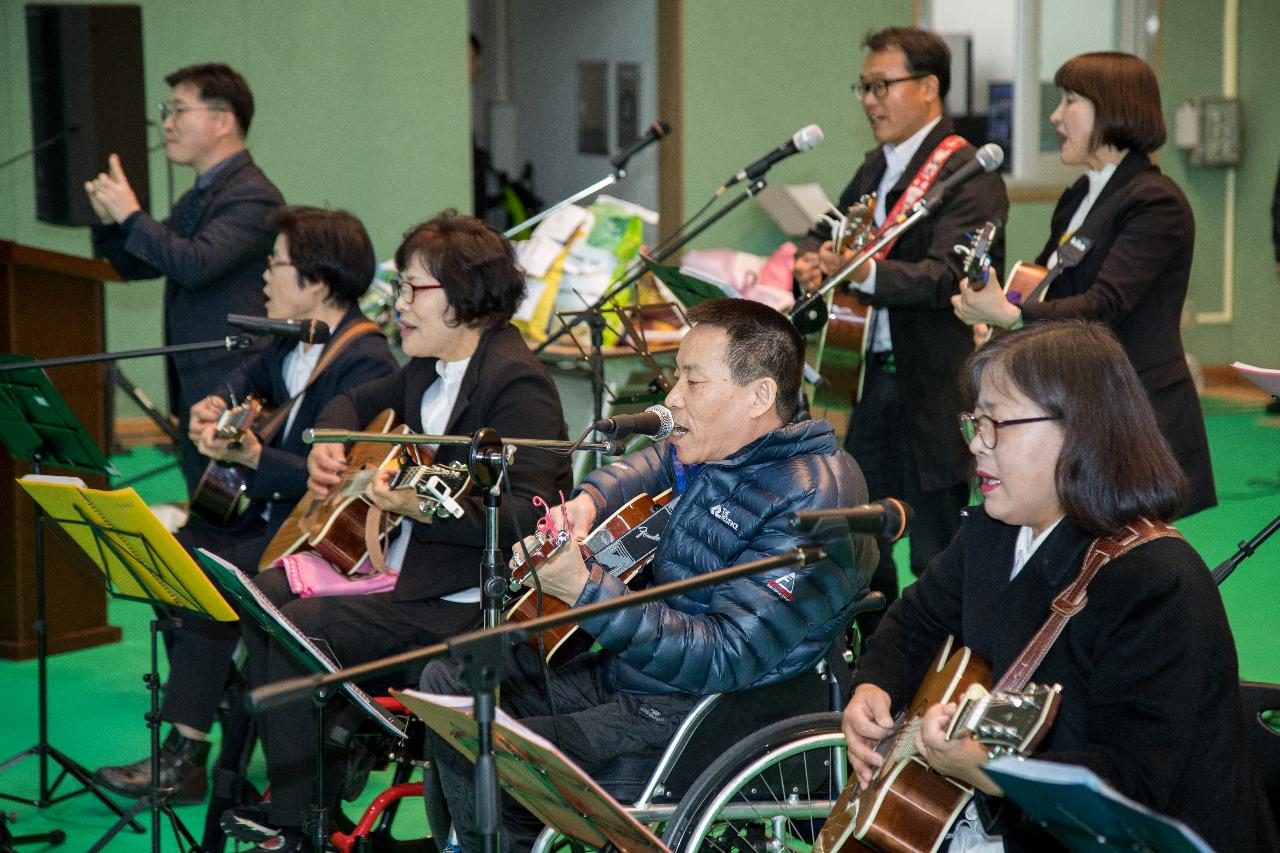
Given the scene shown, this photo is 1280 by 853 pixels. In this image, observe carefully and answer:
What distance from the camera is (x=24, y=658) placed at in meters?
4.73

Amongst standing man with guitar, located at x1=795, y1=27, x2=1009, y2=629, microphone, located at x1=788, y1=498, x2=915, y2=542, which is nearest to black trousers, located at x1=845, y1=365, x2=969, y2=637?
standing man with guitar, located at x1=795, y1=27, x2=1009, y2=629

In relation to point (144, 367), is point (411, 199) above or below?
above

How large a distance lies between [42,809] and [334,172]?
15.3 feet

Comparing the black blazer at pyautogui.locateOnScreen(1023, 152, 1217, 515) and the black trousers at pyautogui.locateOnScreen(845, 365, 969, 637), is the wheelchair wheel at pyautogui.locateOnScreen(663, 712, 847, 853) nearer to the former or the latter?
the black blazer at pyautogui.locateOnScreen(1023, 152, 1217, 515)

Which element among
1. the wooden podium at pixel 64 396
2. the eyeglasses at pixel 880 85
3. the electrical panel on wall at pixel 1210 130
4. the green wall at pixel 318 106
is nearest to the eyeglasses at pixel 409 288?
the eyeglasses at pixel 880 85

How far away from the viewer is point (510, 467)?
3.09 m

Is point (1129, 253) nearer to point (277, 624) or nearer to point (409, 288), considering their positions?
point (409, 288)

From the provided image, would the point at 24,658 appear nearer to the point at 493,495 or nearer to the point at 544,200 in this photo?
the point at 493,495

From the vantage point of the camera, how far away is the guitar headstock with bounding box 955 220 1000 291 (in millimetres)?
3479

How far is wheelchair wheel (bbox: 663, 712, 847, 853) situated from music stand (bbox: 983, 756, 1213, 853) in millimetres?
765

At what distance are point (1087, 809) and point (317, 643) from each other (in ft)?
5.95

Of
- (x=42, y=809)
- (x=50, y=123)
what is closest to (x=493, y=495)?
(x=42, y=809)

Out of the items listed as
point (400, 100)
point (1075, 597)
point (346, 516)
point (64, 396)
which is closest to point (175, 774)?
point (346, 516)

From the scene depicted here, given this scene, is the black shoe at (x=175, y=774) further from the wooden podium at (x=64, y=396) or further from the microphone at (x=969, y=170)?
the microphone at (x=969, y=170)
